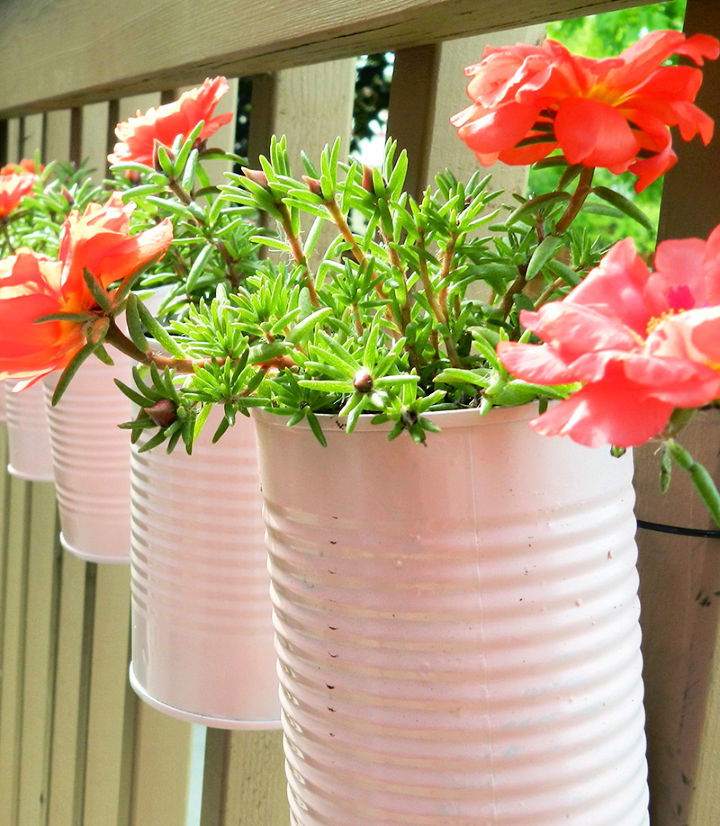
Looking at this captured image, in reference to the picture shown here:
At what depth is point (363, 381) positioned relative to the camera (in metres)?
0.44

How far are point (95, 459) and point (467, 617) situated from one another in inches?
24.5

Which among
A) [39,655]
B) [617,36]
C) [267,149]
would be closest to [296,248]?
[267,149]

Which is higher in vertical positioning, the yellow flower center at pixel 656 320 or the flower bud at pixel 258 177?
the flower bud at pixel 258 177

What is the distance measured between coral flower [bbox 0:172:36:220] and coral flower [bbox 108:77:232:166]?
0.38 meters

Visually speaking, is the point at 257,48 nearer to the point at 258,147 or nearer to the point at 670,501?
the point at 258,147

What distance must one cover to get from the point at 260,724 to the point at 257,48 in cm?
54

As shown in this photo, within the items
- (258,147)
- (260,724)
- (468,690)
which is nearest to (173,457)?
(260,724)

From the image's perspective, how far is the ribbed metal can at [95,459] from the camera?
0.99 meters

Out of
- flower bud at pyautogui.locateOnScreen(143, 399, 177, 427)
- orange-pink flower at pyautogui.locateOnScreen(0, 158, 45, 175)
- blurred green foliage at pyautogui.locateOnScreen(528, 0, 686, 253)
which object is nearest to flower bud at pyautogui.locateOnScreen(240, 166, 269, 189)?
flower bud at pyautogui.locateOnScreen(143, 399, 177, 427)

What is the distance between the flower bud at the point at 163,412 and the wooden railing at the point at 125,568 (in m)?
0.28

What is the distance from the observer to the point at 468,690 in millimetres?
469

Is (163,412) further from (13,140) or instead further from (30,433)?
(13,140)

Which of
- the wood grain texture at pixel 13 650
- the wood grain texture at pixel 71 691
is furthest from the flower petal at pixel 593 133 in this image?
the wood grain texture at pixel 13 650

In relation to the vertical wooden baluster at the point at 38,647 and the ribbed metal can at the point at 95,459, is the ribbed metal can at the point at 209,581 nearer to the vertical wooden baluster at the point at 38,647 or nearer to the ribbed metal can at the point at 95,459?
the ribbed metal can at the point at 95,459
